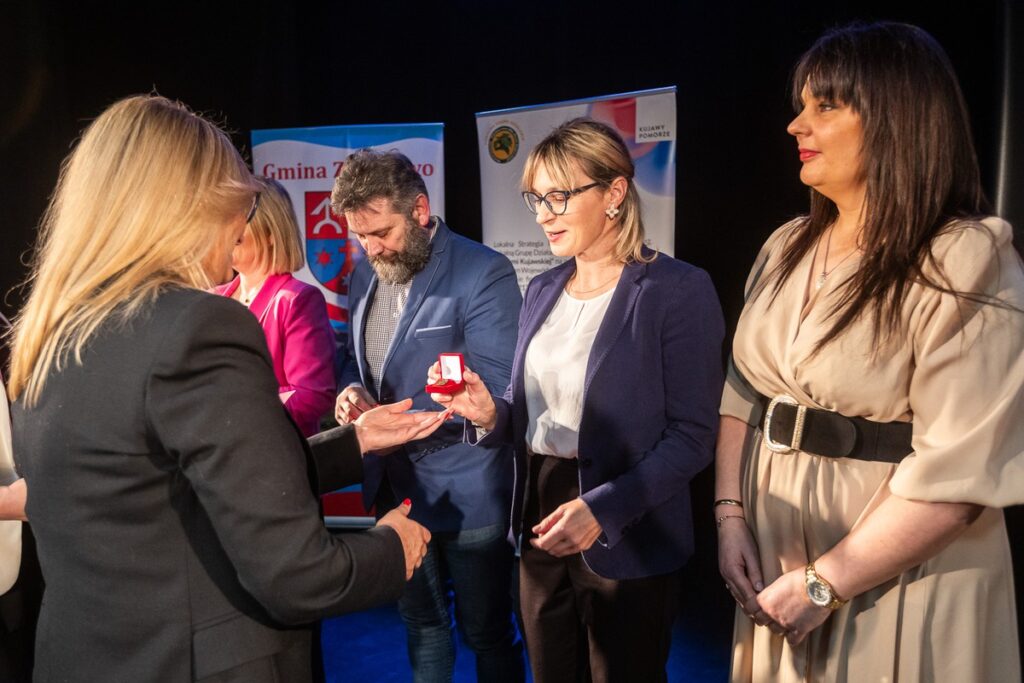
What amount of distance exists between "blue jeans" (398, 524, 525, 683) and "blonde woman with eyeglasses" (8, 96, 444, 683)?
1169 mm

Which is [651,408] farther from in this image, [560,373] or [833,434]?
[833,434]

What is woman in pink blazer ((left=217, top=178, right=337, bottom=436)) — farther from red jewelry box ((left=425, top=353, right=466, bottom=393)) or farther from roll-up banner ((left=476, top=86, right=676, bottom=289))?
roll-up banner ((left=476, top=86, right=676, bottom=289))

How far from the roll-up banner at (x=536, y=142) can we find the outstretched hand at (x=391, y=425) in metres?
2.12

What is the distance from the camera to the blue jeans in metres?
2.51

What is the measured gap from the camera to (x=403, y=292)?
2.75 m

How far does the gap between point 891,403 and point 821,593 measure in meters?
0.39

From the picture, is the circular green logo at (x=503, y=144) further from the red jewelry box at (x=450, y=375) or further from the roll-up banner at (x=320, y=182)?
the red jewelry box at (x=450, y=375)

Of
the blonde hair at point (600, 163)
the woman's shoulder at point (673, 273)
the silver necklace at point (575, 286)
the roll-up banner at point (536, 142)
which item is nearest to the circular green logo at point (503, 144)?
the roll-up banner at point (536, 142)

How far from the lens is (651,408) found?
197 cm

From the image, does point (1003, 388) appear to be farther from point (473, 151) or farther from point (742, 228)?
point (473, 151)

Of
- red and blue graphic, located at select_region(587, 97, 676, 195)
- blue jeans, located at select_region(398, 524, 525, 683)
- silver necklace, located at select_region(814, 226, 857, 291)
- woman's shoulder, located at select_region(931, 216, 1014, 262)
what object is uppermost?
red and blue graphic, located at select_region(587, 97, 676, 195)

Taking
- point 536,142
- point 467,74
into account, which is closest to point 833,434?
point 536,142

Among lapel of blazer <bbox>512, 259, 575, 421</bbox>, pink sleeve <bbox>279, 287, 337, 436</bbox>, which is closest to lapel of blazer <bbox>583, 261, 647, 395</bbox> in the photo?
lapel of blazer <bbox>512, 259, 575, 421</bbox>

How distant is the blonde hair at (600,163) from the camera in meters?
2.17
